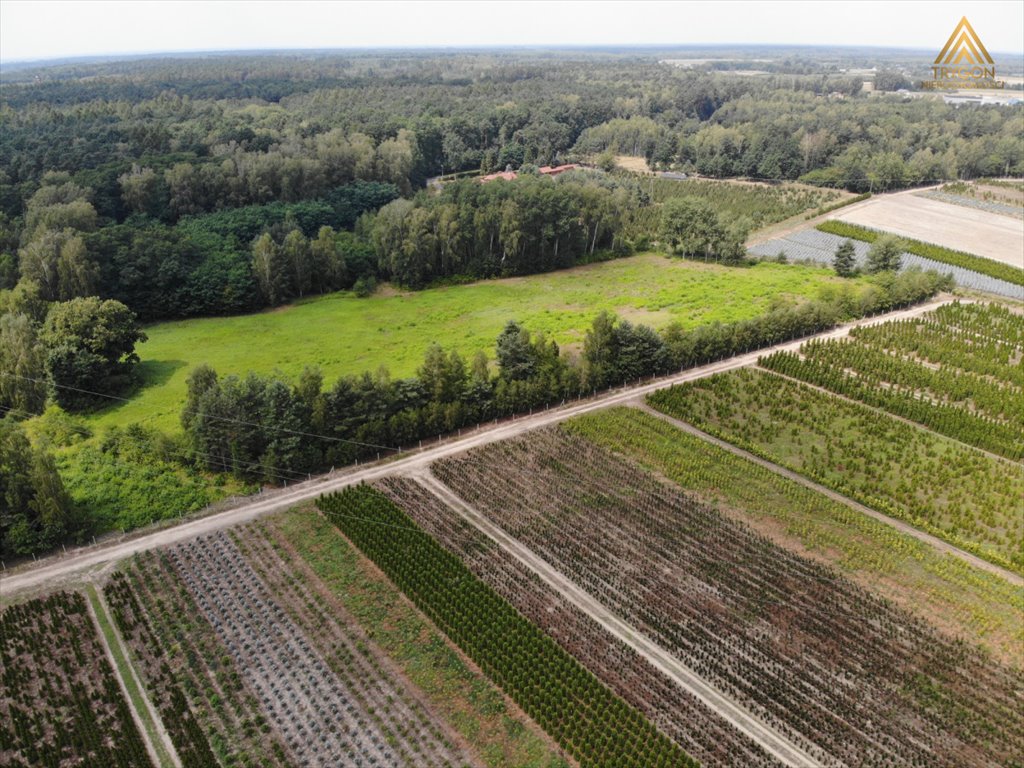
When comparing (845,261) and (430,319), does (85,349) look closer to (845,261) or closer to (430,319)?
(430,319)

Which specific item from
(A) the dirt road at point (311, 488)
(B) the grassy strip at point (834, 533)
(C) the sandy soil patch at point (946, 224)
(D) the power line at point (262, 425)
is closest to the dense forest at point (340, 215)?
(D) the power line at point (262, 425)

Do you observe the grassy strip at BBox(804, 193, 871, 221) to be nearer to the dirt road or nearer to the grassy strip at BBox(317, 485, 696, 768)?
the dirt road

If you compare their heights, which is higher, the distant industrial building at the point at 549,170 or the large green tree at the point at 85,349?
the distant industrial building at the point at 549,170

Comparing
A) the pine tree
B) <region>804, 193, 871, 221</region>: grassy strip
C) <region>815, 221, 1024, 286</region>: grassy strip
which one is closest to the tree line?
the pine tree

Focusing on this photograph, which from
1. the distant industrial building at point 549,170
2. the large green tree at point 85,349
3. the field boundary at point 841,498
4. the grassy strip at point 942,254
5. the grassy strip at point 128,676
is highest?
the distant industrial building at point 549,170

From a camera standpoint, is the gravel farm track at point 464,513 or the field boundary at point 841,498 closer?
the gravel farm track at point 464,513

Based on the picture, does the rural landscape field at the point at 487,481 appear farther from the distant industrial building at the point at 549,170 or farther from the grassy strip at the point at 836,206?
the distant industrial building at the point at 549,170

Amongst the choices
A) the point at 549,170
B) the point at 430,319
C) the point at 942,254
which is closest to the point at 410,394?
the point at 430,319
